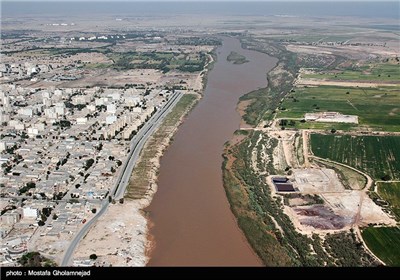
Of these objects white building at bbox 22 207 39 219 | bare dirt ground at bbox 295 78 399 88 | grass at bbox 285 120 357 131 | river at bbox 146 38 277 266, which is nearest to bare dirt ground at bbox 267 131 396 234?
river at bbox 146 38 277 266

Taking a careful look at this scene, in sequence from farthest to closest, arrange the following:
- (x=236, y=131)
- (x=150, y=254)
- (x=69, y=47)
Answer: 1. (x=69, y=47)
2. (x=236, y=131)
3. (x=150, y=254)

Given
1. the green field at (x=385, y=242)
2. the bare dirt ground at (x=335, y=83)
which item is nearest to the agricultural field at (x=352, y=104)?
the bare dirt ground at (x=335, y=83)

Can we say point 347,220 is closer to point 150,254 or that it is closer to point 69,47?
point 150,254

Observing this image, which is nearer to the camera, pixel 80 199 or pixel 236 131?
pixel 80 199

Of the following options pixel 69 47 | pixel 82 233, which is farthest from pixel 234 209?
pixel 69 47

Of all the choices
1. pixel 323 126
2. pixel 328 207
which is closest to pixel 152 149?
pixel 328 207

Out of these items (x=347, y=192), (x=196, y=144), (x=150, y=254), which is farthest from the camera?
(x=196, y=144)

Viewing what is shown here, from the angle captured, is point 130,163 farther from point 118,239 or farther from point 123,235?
point 118,239
